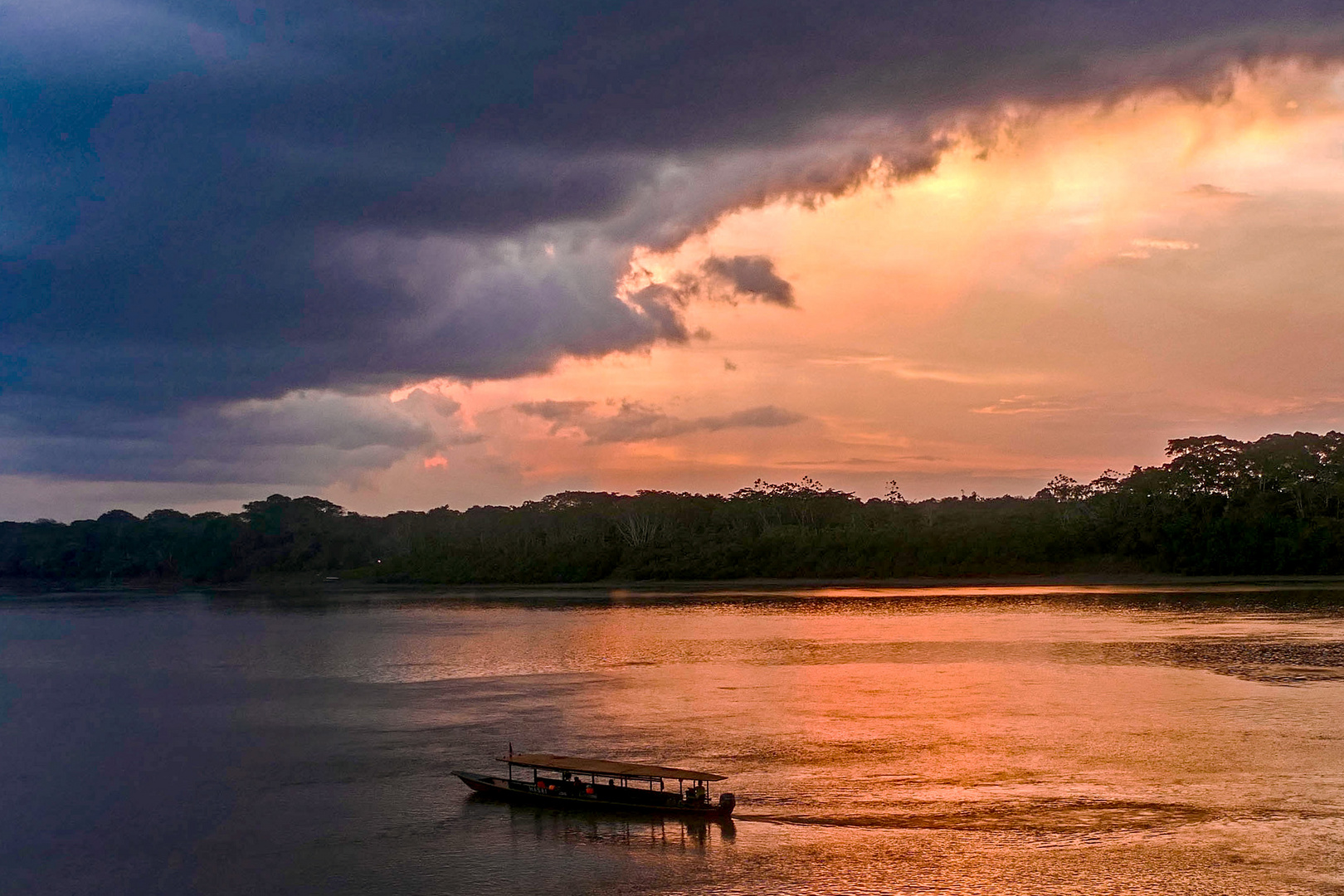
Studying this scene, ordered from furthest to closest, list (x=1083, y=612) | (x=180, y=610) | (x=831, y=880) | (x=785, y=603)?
(x=180, y=610)
(x=785, y=603)
(x=1083, y=612)
(x=831, y=880)

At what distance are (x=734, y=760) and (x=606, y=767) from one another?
4649 millimetres

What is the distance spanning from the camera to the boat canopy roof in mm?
25984

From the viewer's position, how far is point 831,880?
21.1m

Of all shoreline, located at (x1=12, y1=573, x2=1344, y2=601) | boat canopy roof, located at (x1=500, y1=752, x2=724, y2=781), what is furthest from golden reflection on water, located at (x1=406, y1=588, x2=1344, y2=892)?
shoreline, located at (x1=12, y1=573, x2=1344, y2=601)

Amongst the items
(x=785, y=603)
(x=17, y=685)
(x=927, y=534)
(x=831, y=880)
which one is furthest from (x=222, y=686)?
(x=927, y=534)

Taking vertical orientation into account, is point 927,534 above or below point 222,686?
above

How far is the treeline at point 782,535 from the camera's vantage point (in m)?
98.5

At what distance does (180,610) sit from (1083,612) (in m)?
81.7

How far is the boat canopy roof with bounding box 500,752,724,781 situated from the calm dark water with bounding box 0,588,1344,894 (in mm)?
1122

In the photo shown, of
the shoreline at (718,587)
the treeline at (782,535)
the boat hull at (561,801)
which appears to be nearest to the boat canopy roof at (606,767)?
the boat hull at (561,801)

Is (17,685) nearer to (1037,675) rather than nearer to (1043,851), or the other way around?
(1037,675)

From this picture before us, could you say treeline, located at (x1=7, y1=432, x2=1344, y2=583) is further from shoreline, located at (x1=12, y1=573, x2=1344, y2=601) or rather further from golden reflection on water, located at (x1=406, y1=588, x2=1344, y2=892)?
golden reflection on water, located at (x1=406, y1=588, x2=1344, y2=892)

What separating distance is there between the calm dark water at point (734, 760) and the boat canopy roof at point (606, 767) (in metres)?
1.12

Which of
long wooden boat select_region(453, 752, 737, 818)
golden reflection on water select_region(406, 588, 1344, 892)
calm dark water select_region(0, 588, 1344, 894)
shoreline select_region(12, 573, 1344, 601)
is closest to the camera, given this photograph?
calm dark water select_region(0, 588, 1344, 894)
